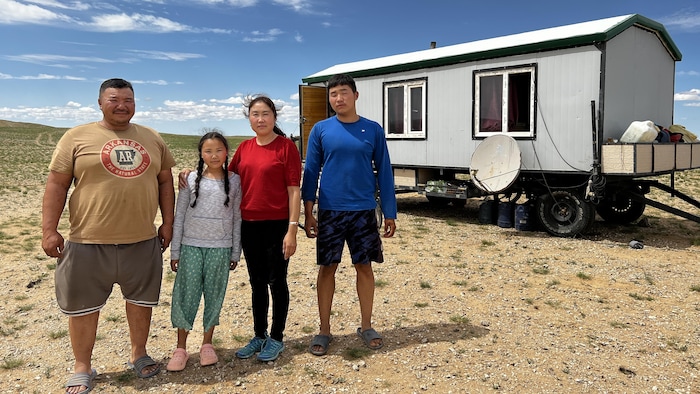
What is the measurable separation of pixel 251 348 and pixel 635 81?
25.8 feet

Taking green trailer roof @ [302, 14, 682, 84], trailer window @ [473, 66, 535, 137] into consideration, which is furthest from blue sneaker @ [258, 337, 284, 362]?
green trailer roof @ [302, 14, 682, 84]

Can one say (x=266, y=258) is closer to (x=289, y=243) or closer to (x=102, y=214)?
(x=289, y=243)

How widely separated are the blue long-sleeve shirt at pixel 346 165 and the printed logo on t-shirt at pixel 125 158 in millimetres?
1109

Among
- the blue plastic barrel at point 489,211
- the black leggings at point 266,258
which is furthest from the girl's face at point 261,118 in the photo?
the blue plastic barrel at point 489,211

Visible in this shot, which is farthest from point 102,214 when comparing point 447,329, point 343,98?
point 447,329

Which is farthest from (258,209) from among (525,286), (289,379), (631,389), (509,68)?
(509,68)

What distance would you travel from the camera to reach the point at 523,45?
827 centimetres

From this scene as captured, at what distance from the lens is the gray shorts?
3.06m

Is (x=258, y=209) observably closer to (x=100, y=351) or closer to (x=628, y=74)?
(x=100, y=351)

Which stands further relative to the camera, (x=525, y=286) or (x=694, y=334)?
(x=525, y=286)

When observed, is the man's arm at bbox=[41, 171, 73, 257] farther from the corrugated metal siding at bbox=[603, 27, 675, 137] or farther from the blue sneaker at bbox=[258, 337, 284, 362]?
the corrugated metal siding at bbox=[603, 27, 675, 137]

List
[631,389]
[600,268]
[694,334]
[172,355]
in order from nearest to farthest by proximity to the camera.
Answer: [631,389] → [172,355] → [694,334] → [600,268]

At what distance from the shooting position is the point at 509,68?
28.2 feet

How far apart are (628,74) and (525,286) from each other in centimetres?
476
